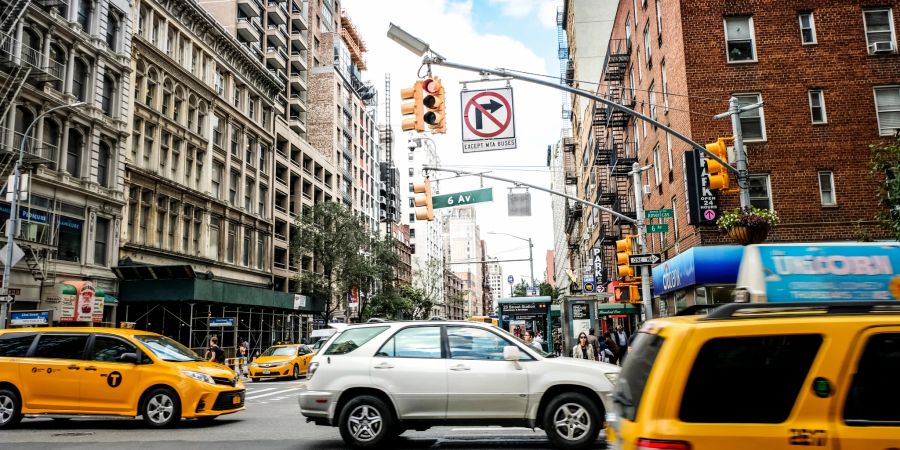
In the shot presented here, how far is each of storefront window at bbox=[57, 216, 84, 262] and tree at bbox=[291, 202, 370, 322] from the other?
68.9 ft

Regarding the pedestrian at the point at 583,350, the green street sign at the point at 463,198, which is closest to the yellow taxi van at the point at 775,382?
the green street sign at the point at 463,198

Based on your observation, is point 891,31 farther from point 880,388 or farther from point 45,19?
point 45,19

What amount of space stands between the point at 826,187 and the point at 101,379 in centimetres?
2305

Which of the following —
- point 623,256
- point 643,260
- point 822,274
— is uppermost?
point 623,256

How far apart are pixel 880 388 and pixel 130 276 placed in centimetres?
3688

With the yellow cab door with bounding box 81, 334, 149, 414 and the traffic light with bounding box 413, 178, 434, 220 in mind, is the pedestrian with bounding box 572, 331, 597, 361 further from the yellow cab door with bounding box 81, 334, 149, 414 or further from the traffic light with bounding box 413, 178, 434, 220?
the yellow cab door with bounding box 81, 334, 149, 414

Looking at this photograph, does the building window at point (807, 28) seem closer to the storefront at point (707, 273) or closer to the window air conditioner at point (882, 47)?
the window air conditioner at point (882, 47)

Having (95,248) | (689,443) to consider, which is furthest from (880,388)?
(95,248)

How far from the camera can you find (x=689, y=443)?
4.24m

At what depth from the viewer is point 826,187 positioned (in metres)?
23.9

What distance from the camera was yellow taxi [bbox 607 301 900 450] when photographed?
4234 millimetres

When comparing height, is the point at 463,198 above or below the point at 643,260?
above

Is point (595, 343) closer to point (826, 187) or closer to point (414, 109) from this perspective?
point (826, 187)

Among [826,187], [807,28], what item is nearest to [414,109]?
[826,187]
